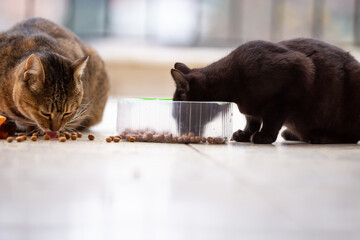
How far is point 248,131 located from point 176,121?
45cm

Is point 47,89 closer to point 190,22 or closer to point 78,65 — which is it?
point 78,65

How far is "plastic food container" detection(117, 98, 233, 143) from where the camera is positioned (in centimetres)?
214

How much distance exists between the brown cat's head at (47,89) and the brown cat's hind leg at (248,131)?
892mm

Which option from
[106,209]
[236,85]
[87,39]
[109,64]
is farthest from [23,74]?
[87,39]

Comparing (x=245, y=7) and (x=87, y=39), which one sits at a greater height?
(x=245, y=7)

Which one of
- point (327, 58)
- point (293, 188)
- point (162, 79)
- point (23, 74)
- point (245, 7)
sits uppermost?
point (245, 7)

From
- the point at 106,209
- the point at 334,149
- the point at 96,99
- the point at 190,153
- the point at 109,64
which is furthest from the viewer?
the point at 109,64

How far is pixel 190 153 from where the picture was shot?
175cm

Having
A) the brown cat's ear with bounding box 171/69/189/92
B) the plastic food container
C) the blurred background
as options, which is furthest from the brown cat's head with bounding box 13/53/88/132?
the blurred background

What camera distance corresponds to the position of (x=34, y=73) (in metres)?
2.07

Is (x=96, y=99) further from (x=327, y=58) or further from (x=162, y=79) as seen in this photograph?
(x=162, y=79)

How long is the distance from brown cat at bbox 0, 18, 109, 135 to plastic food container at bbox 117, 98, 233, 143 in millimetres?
279

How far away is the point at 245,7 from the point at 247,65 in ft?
19.1

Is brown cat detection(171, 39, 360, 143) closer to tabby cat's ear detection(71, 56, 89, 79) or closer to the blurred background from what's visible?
tabby cat's ear detection(71, 56, 89, 79)
